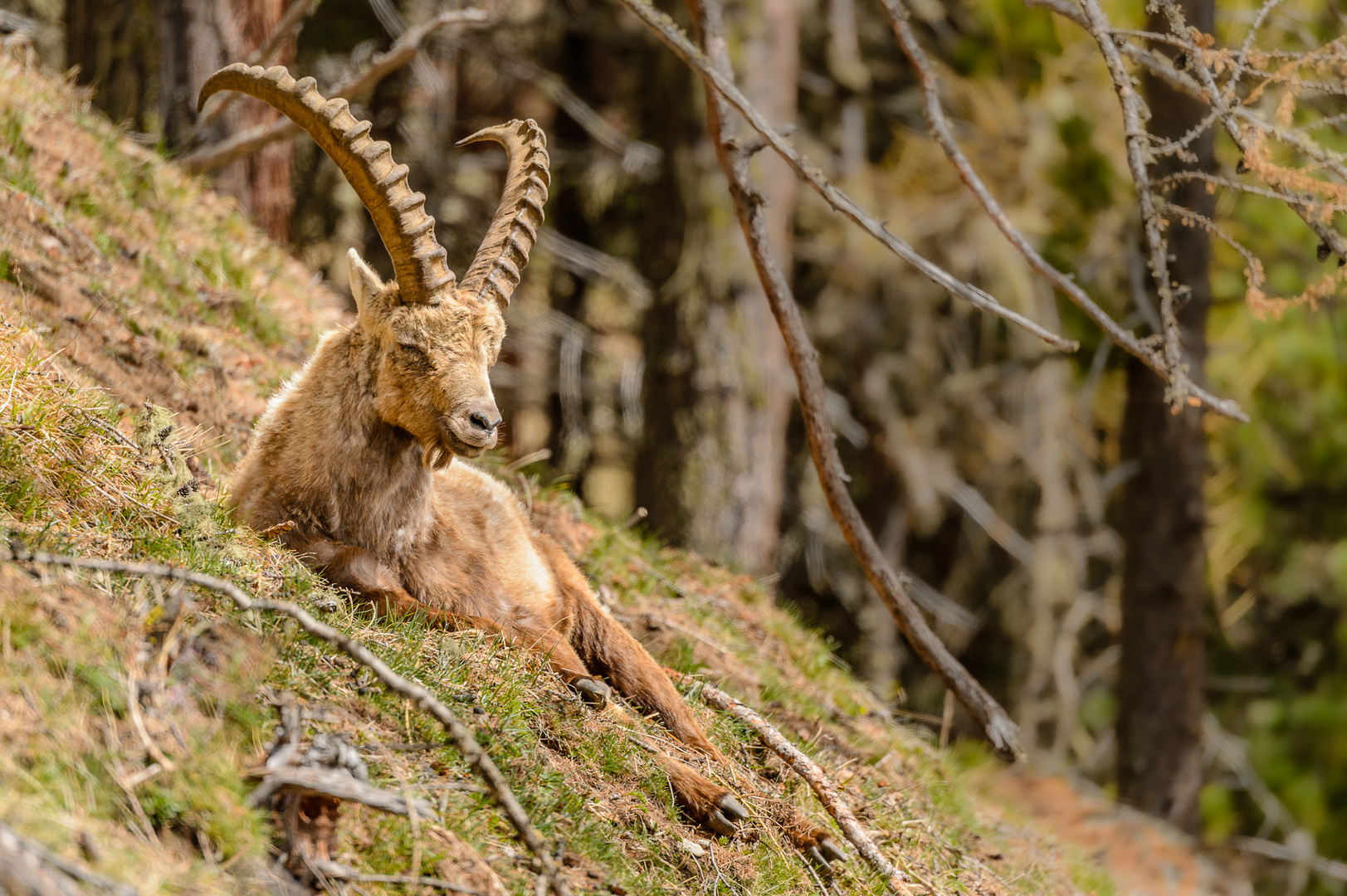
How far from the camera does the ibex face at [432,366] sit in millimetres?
4254

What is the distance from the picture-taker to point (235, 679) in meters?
3.03

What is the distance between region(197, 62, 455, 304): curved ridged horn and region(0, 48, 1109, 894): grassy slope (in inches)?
44.6

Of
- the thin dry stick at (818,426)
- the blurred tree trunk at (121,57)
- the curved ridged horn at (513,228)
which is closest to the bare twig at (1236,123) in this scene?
the thin dry stick at (818,426)

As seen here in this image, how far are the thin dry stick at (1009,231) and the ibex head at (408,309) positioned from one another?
6.51 ft

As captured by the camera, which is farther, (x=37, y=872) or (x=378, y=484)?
(x=378, y=484)

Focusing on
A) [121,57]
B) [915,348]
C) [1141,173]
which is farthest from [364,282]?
[915,348]

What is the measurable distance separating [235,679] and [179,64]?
625cm

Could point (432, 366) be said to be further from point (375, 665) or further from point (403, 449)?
point (375, 665)

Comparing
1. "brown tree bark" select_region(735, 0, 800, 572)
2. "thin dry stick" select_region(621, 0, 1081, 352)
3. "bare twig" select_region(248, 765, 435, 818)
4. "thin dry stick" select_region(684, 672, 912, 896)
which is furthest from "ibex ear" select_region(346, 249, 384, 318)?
"brown tree bark" select_region(735, 0, 800, 572)

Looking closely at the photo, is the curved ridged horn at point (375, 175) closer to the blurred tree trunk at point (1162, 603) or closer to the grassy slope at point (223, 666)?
the grassy slope at point (223, 666)

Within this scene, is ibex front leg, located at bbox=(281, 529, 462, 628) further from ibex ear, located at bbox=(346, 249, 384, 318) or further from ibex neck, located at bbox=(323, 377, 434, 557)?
ibex ear, located at bbox=(346, 249, 384, 318)

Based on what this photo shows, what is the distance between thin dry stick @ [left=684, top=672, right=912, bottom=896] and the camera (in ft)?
13.3

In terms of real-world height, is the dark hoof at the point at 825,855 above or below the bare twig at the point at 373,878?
below

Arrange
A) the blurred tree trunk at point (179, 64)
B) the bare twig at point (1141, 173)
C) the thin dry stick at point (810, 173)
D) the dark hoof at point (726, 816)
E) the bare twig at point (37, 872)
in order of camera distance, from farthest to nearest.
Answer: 1. the blurred tree trunk at point (179, 64)
2. the thin dry stick at point (810, 173)
3. the bare twig at point (1141, 173)
4. the dark hoof at point (726, 816)
5. the bare twig at point (37, 872)
